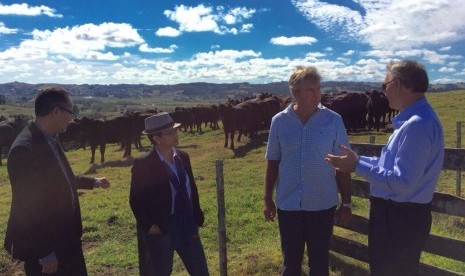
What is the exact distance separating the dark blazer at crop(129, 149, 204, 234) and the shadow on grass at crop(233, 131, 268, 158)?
17.2 metres

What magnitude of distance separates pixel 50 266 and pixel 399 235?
116 inches

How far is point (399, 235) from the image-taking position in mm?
A: 3697

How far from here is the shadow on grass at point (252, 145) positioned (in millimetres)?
22797

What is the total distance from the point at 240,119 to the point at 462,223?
59.7ft

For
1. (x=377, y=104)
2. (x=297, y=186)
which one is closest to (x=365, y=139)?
(x=377, y=104)

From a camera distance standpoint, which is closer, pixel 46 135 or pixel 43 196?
pixel 43 196

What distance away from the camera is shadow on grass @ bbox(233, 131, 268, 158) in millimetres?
22797

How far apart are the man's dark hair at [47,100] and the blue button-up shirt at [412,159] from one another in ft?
8.74

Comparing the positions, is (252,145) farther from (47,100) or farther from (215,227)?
(47,100)

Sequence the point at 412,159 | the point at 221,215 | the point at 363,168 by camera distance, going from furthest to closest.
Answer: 1. the point at 221,215
2. the point at 363,168
3. the point at 412,159

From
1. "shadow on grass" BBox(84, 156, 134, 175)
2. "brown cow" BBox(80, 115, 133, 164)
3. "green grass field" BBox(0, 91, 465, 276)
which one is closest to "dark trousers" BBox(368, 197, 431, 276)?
"green grass field" BBox(0, 91, 465, 276)

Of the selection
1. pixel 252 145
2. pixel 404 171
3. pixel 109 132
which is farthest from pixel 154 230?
pixel 109 132

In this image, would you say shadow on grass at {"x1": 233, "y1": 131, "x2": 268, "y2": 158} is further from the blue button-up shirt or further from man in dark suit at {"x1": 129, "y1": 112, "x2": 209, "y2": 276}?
the blue button-up shirt

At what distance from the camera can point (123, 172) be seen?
68.9ft
